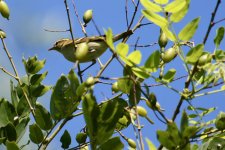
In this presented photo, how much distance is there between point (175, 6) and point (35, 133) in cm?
78

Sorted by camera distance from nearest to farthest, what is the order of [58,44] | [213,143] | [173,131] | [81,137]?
[173,131] < [213,143] < [81,137] < [58,44]

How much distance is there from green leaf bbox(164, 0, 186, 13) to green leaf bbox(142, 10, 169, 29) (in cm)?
A: 4

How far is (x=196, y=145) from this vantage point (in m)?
1.81

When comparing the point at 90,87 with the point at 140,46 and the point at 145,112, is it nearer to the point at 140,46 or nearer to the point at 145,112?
the point at 145,112

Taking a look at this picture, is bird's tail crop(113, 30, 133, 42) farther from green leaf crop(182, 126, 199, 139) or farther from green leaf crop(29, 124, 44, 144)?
green leaf crop(182, 126, 199, 139)

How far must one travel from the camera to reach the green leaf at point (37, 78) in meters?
2.26

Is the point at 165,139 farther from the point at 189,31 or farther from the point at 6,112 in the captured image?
the point at 6,112

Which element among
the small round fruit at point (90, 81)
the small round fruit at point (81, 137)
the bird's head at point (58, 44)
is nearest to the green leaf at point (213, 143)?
the small round fruit at point (90, 81)

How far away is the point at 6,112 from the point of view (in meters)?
2.15

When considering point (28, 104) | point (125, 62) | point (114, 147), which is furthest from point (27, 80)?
point (125, 62)

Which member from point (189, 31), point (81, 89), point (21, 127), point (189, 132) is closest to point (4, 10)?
point (21, 127)

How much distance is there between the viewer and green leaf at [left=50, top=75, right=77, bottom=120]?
1886mm

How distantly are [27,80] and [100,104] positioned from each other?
0.55 metres

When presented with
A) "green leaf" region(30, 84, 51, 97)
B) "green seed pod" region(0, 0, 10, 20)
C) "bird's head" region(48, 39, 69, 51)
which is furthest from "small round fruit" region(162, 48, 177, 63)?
"bird's head" region(48, 39, 69, 51)
